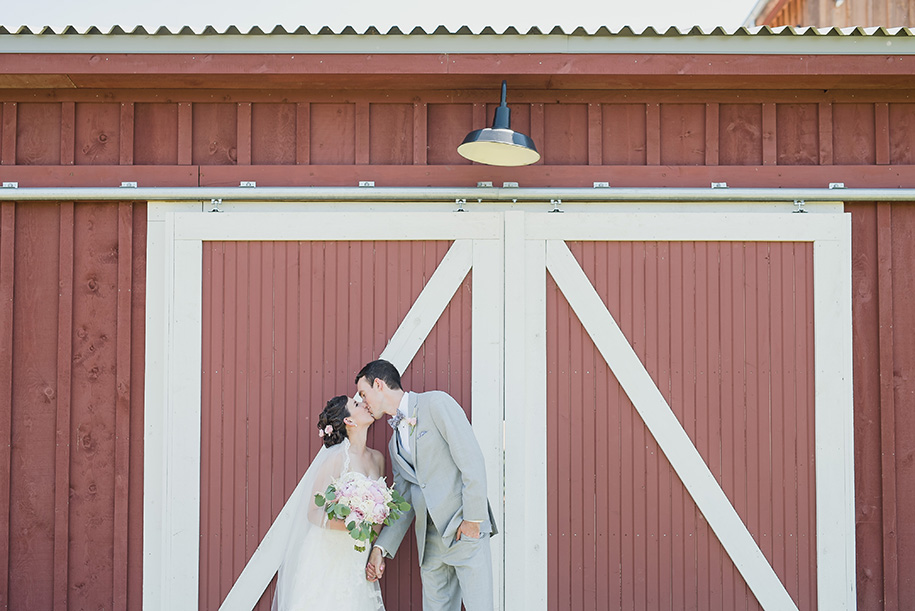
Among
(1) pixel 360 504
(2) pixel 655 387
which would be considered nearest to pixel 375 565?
(1) pixel 360 504

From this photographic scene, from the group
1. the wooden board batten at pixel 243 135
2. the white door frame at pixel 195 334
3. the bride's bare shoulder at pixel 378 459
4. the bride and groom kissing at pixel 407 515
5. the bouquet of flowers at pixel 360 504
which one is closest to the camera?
the bouquet of flowers at pixel 360 504

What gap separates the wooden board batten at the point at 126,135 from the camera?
16.4ft

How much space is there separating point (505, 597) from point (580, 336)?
1.67m

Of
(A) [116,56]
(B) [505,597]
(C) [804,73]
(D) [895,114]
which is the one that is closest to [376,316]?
(B) [505,597]

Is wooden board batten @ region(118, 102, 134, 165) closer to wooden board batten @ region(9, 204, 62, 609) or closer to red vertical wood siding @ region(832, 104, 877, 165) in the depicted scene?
wooden board batten @ region(9, 204, 62, 609)

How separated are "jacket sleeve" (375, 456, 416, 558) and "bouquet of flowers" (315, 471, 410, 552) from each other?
171 millimetres

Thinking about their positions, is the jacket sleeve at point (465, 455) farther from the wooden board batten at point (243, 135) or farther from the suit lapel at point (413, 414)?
the wooden board batten at point (243, 135)

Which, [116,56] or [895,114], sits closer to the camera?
[116,56]

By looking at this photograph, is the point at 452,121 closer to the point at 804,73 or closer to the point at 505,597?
the point at 804,73

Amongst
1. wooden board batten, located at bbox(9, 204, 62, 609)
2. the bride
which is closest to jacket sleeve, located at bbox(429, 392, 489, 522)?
the bride

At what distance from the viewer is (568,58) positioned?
473 centimetres

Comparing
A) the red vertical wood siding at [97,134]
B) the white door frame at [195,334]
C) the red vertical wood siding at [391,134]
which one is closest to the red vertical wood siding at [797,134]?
the white door frame at [195,334]

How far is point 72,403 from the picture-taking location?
16.1ft

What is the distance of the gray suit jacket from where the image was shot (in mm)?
4199
